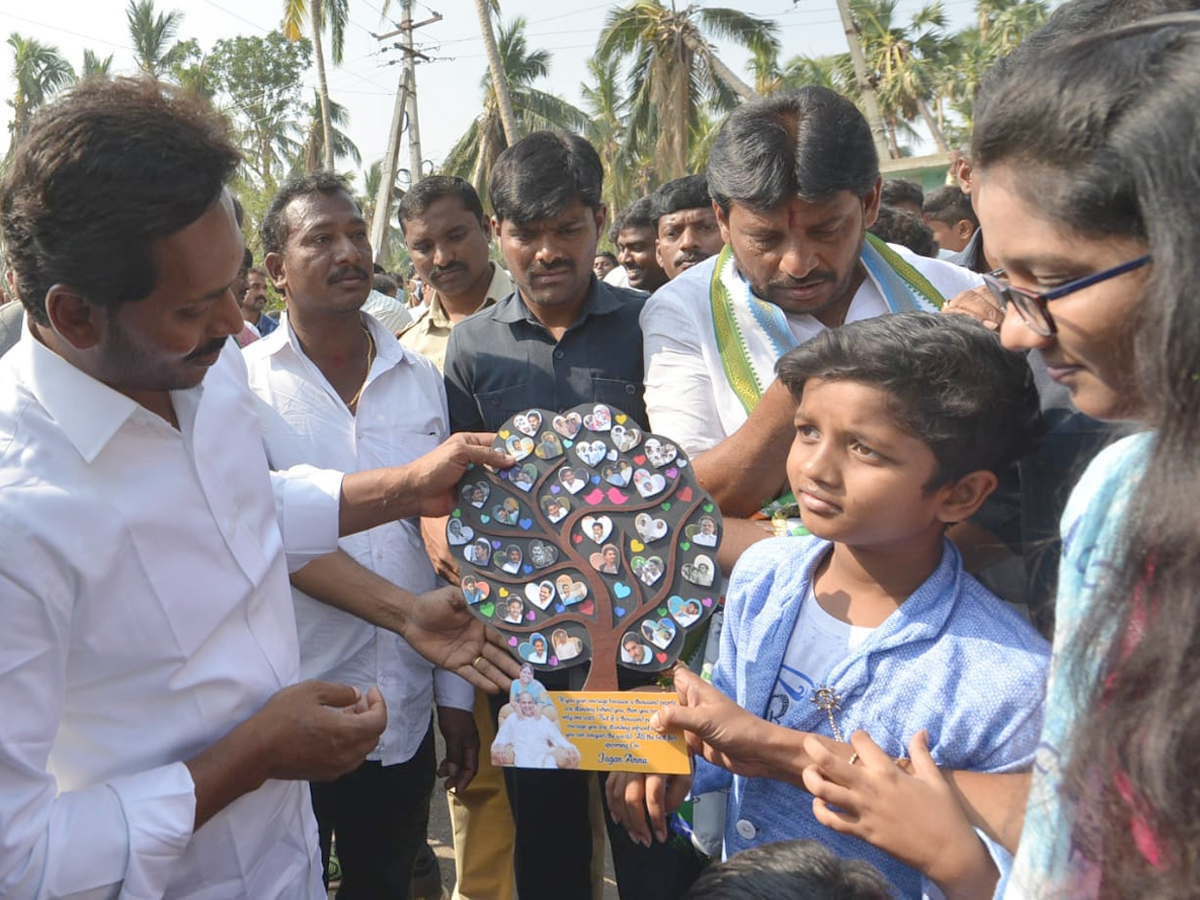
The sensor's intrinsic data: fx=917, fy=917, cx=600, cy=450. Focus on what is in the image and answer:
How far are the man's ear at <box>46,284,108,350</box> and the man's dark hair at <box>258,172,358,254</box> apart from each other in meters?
1.58

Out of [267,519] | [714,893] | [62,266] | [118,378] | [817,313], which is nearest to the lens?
[714,893]

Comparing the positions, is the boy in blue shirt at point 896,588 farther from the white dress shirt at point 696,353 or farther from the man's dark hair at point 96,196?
the man's dark hair at point 96,196

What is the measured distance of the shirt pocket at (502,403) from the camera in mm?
2729

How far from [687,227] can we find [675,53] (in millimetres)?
17519

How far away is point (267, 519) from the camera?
1827 mm

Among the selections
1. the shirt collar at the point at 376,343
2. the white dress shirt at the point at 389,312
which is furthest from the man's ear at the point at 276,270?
the white dress shirt at the point at 389,312

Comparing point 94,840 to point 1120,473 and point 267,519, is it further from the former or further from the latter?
point 1120,473

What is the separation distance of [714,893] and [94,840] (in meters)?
0.92

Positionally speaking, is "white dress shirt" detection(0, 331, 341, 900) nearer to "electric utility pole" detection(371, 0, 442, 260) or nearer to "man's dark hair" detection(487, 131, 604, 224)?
"man's dark hair" detection(487, 131, 604, 224)

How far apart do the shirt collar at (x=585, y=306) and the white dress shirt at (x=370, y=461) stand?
0.32 metres

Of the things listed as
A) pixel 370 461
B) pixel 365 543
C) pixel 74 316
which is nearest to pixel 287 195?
pixel 370 461

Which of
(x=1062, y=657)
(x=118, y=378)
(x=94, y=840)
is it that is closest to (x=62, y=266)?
(x=118, y=378)

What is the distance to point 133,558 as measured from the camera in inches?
58.0

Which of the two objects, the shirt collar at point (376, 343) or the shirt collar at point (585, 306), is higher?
the shirt collar at point (585, 306)
